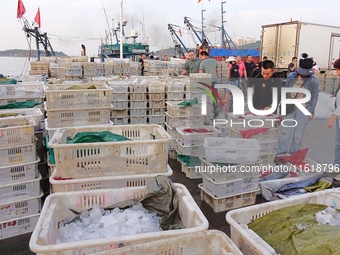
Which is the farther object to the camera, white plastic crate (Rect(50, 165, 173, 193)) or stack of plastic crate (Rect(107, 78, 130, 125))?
stack of plastic crate (Rect(107, 78, 130, 125))

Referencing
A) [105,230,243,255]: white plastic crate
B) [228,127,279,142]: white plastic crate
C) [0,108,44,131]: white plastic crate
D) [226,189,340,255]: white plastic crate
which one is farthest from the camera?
[228,127,279,142]: white plastic crate

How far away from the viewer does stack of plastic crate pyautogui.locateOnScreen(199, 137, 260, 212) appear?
3859mm

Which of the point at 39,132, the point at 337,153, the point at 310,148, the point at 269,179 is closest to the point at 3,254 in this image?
the point at 39,132

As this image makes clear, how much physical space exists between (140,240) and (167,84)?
5.42m

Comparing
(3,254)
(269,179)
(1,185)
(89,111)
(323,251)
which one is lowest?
(3,254)

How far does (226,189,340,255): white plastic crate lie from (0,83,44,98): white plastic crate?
5032mm

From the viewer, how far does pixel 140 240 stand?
1821mm

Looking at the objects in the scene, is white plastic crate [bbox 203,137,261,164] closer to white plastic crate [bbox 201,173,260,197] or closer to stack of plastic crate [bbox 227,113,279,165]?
white plastic crate [bbox 201,173,260,197]

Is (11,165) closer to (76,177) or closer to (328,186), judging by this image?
(76,177)

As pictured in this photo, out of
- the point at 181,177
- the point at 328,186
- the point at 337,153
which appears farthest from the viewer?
the point at 181,177

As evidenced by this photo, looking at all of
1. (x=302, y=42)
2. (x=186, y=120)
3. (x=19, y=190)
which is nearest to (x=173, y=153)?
(x=186, y=120)

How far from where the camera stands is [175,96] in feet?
23.0

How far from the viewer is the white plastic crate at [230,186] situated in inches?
153

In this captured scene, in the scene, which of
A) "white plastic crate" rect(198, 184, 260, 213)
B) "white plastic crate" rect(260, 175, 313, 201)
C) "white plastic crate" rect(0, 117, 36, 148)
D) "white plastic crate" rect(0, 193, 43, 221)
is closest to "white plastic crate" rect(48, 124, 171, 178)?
"white plastic crate" rect(0, 117, 36, 148)
